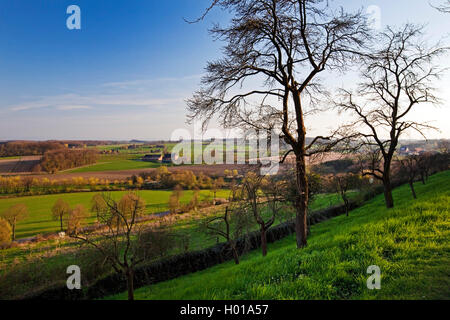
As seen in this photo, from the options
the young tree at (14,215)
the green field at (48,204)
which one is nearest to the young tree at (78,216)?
the green field at (48,204)

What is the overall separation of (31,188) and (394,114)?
281 ft

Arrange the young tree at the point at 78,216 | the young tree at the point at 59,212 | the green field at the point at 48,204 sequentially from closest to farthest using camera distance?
the young tree at the point at 78,216 < the green field at the point at 48,204 < the young tree at the point at 59,212

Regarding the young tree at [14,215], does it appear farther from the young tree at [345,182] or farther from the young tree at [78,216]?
the young tree at [345,182]

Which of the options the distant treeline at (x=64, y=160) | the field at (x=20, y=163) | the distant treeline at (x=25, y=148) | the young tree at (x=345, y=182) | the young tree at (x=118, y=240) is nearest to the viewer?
the young tree at (x=118, y=240)

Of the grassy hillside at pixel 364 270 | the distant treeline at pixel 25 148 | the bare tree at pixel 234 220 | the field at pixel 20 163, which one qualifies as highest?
the distant treeline at pixel 25 148

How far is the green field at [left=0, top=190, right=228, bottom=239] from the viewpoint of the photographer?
43.0 metres

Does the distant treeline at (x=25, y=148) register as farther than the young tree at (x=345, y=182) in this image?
Yes

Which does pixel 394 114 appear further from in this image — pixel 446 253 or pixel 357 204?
pixel 357 204

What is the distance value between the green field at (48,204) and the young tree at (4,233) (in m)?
3.41

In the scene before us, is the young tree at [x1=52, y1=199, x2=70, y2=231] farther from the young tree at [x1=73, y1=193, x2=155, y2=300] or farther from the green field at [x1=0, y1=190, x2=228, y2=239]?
the young tree at [x1=73, y1=193, x2=155, y2=300]

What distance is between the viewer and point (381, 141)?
12.8 m

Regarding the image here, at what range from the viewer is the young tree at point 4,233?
3501 centimetres

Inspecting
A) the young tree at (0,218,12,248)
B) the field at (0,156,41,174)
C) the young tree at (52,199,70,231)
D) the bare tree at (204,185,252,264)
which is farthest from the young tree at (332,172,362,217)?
the field at (0,156,41,174)
